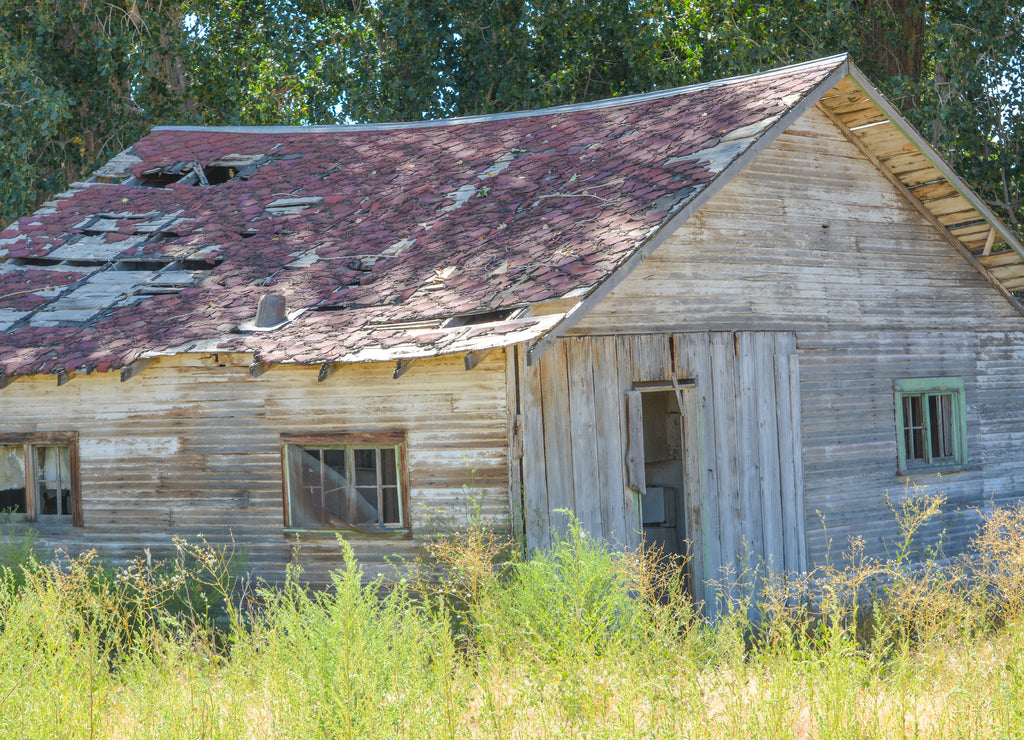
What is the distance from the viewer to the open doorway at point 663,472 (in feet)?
37.6

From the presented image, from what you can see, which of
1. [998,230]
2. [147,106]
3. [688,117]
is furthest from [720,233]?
[147,106]

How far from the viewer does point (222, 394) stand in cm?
999

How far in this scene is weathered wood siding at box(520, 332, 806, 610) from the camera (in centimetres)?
870

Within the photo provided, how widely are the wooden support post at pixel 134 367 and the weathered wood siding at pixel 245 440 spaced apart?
0.53m

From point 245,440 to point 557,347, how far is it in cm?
316

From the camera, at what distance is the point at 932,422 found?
38.2ft

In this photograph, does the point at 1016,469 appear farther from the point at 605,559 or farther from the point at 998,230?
the point at 605,559

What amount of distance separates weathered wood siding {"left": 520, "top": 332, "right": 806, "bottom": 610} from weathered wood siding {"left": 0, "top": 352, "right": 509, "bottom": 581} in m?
0.39

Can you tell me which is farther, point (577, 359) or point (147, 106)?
point (147, 106)

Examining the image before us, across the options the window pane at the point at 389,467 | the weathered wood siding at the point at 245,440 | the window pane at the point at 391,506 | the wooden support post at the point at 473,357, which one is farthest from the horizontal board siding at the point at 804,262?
the window pane at the point at 391,506

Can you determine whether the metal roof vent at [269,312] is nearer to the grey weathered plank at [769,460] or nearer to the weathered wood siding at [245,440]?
the weathered wood siding at [245,440]

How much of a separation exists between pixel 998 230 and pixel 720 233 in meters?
3.38

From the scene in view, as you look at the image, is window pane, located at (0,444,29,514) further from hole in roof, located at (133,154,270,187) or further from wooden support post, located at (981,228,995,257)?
wooden support post, located at (981,228,995,257)

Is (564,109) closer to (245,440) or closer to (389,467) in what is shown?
(389,467)
